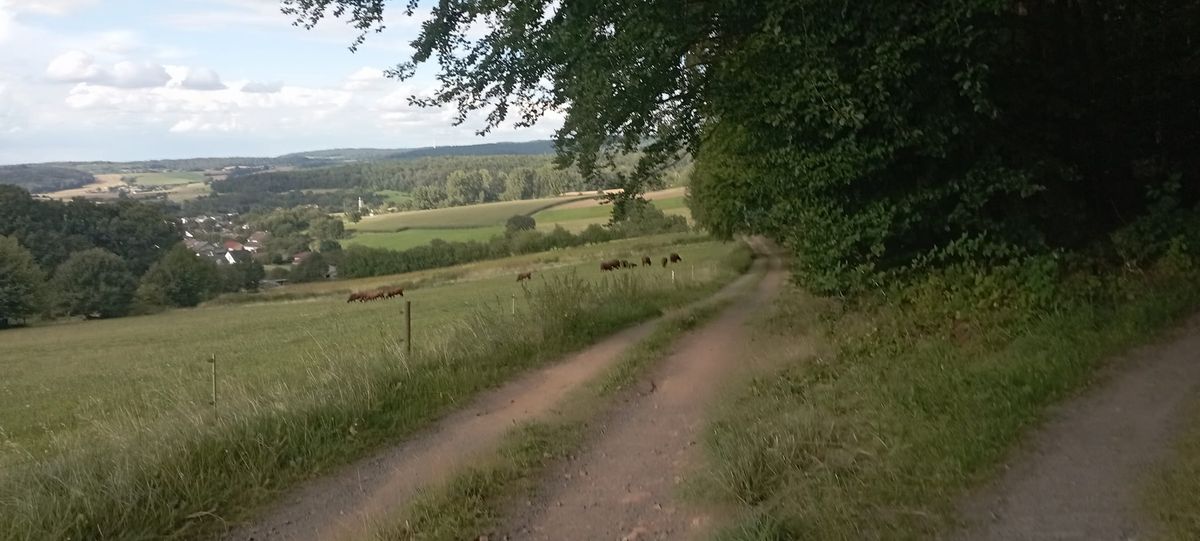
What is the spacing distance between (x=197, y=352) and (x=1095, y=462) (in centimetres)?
2888

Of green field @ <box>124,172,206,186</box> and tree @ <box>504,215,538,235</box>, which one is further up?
green field @ <box>124,172,206,186</box>

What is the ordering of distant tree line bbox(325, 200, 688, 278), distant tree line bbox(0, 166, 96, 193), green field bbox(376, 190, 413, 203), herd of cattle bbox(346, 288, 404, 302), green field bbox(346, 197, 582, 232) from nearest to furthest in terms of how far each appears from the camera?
herd of cattle bbox(346, 288, 404, 302)
distant tree line bbox(325, 200, 688, 278)
green field bbox(346, 197, 582, 232)
distant tree line bbox(0, 166, 96, 193)
green field bbox(376, 190, 413, 203)

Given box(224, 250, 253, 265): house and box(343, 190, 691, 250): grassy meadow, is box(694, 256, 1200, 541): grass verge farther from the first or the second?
box(224, 250, 253, 265): house

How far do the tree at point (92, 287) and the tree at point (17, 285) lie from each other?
202 centimetres

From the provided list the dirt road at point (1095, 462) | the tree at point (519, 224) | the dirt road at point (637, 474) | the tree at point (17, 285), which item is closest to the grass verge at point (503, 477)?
the dirt road at point (637, 474)

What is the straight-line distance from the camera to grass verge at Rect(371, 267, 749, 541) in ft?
19.0

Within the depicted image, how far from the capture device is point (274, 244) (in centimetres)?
8612

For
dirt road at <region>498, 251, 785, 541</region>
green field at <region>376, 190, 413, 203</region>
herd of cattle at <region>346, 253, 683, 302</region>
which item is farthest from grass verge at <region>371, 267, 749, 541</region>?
green field at <region>376, 190, 413, 203</region>

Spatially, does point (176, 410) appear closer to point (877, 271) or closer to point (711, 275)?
point (877, 271)

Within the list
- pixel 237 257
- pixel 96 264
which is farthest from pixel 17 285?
pixel 237 257

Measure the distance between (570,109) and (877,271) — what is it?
17.0ft

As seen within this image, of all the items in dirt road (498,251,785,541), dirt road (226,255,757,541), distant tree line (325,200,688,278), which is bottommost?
distant tree line (325,200,688,278)

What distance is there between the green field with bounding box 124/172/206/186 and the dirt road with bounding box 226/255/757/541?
138757mm

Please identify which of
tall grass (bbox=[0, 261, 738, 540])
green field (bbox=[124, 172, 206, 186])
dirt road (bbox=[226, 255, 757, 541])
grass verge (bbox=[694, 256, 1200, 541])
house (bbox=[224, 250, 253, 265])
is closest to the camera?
grass verge (bbox=[694, 256, 1200, 541])
